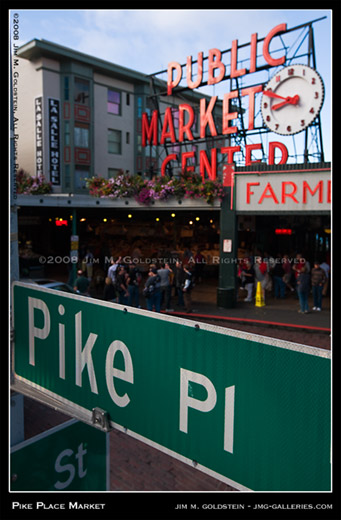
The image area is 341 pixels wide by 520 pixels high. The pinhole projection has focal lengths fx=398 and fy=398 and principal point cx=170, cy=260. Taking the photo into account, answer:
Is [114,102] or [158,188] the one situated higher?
[114,102]

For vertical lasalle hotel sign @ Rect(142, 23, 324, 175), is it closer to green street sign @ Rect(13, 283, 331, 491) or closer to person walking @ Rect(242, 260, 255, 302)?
person walking @ Rect(242, 260, 255, 302)

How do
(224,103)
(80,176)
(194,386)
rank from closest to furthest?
(194,386)
(224,103)
(80,176)

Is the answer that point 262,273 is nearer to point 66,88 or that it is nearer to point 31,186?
point 31,186

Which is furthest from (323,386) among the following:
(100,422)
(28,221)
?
(28,221)

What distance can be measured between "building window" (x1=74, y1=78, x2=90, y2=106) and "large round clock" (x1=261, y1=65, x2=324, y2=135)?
17203mm

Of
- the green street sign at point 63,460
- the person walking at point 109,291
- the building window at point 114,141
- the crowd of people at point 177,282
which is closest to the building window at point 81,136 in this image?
the building window at point 114,141

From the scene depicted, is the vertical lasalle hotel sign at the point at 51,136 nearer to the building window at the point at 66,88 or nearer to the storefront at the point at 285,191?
the building window at the point at 66,88

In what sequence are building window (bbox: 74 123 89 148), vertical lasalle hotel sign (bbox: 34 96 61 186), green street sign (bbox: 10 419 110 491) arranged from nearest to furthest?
1. green street sign (bbox: 10 419 110 491)
2. vertical lasalle hotel sign (bbox: 34 96 61 186)
3. building window (bbox: 74 123 89 148)

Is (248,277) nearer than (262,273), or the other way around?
(262,273)

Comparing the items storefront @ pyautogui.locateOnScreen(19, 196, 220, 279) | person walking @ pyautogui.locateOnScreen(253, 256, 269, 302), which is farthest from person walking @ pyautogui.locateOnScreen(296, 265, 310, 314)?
storefront @ pyautogui.locateOnScreen(19, 196, 220, 279)

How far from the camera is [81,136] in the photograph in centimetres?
3170

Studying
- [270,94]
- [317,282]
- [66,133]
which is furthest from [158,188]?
[66,133]

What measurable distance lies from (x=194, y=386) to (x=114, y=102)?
34.8m

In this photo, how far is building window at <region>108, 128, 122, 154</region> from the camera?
34.6 m
